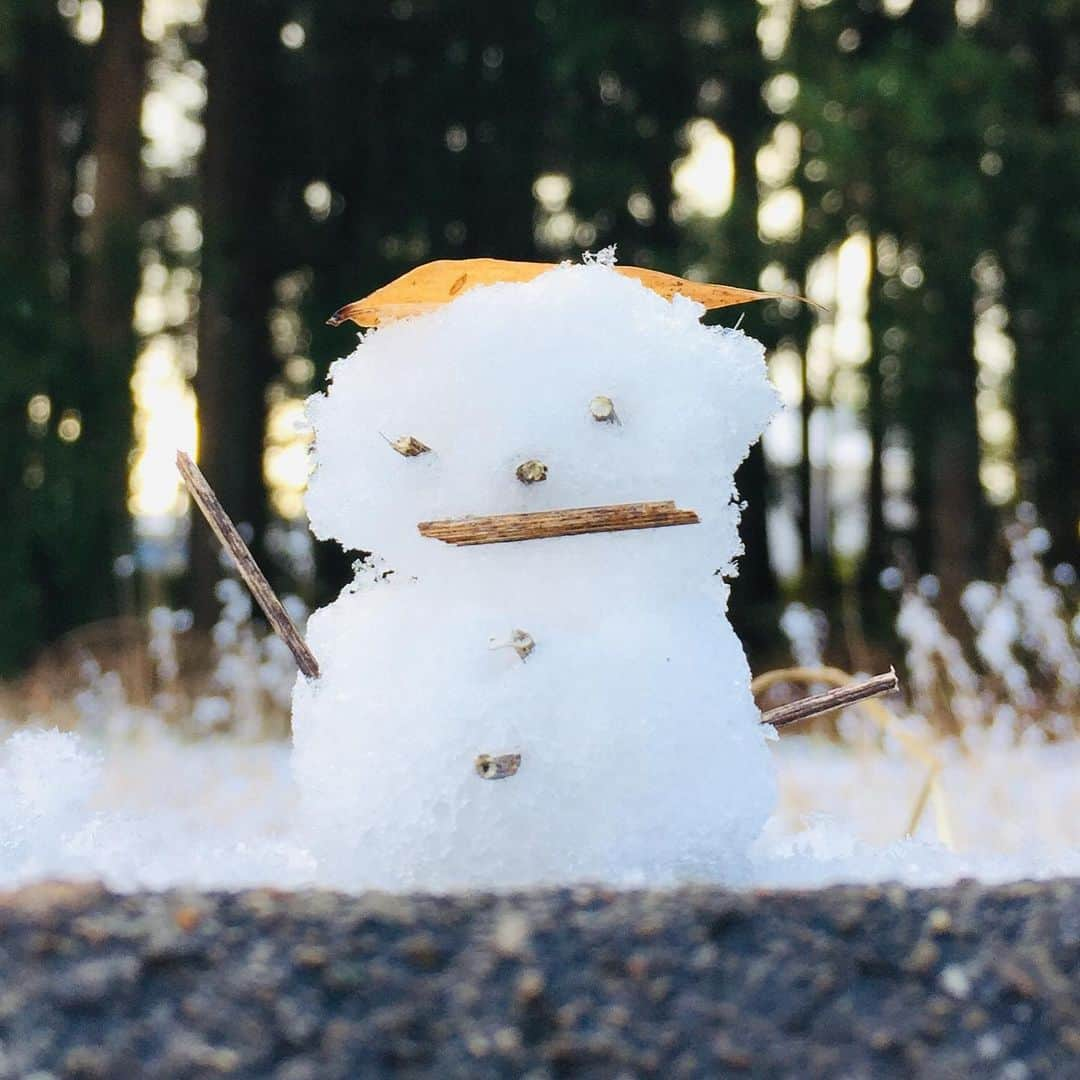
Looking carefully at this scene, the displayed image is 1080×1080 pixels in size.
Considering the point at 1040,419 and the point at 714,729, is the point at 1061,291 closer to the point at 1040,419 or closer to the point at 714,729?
the point at 1040,419

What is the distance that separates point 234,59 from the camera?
6.63 m

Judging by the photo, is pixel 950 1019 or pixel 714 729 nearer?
pixel 950 1019

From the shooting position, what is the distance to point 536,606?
1.24 m

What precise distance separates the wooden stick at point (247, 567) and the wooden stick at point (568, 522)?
162 millimetres

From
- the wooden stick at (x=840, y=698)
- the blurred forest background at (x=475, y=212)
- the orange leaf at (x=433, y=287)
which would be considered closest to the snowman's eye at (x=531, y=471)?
the orange leaf at (x=433, y=287)

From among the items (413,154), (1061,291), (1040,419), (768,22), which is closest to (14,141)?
→ (413,154)

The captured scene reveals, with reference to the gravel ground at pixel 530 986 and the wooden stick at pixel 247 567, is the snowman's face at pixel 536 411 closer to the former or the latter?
the wooden stick at pixel 247 567

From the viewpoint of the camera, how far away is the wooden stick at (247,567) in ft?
4.07

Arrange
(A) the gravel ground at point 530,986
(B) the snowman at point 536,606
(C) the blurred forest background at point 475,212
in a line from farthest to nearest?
1. (C) the blurred forest background at point 475,212
2. (B) the snowman at point 536,606
3. (A) the gravel ground at point 530,986

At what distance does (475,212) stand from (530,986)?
6.25 metres

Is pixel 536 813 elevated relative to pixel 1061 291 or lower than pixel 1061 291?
lower

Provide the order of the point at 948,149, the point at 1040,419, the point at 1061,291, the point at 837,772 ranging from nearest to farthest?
the point at 837,772 → the point at 948,149 → the point at 1061,291 → the point at 1040,419

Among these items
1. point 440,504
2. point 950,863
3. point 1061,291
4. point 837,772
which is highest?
point 1061,291

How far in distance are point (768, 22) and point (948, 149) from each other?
2.79m
